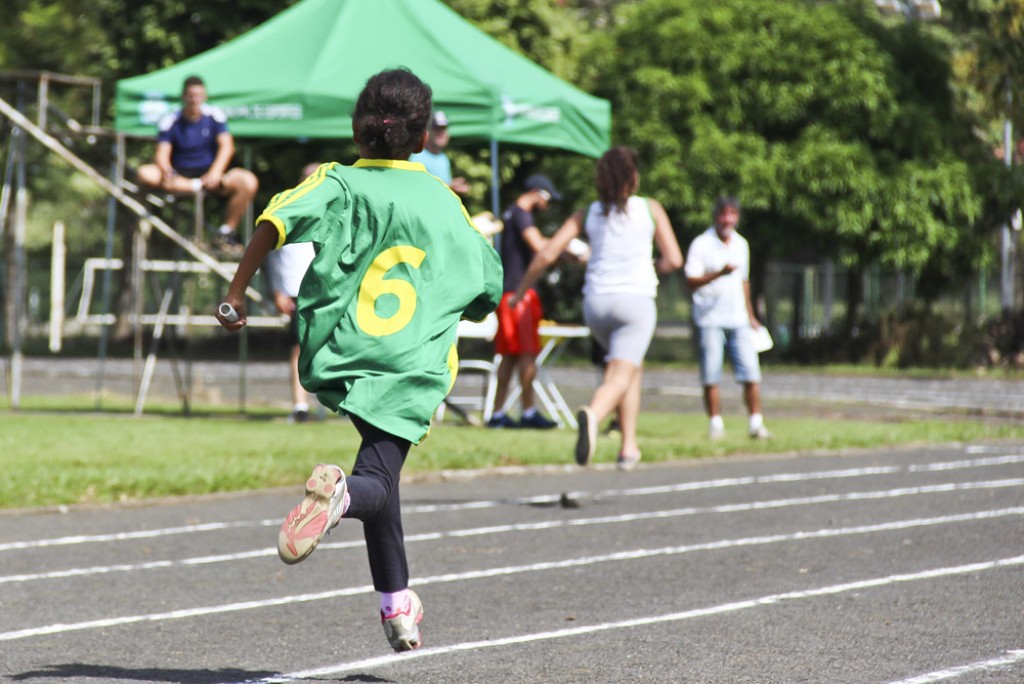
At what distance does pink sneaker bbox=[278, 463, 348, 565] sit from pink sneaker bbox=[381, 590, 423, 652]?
43 centimetres

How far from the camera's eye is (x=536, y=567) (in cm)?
699

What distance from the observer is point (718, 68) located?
27.6 meters

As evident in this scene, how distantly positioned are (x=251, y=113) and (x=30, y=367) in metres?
10.4

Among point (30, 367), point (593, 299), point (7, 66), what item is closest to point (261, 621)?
point (593, 299)

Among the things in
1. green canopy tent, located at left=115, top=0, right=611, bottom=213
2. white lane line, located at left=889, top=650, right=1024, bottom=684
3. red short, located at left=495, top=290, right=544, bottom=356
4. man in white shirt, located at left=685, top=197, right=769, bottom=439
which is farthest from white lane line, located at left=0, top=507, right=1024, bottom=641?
green canopy tent, located at left=115, top=0, right=611, bottom=213

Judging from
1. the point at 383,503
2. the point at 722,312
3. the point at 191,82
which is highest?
the point at 191,82

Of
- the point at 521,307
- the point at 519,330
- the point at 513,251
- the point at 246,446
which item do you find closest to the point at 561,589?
the point at 246,446

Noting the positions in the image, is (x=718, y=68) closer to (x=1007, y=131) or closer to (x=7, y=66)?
(x=1007, y=131)

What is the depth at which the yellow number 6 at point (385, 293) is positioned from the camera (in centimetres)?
473

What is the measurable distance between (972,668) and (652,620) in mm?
1232

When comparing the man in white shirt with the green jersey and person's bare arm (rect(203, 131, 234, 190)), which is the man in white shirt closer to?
person's bare arm (rect(203, 131, 234, 190))

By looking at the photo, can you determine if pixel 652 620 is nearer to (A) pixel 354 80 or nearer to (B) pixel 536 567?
(B) pixel 536 567

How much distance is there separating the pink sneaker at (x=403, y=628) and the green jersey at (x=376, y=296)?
0.52 meters

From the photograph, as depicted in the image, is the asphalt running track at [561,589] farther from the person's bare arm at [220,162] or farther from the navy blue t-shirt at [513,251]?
the person's bare arm at [220,162]
